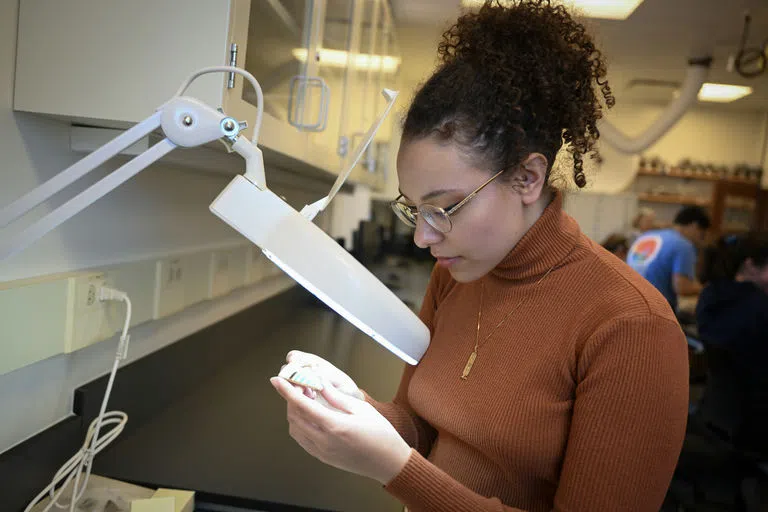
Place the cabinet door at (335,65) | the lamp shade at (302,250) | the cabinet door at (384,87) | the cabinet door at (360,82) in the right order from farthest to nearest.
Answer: the cabinet door at (384,87), the cabinet door at (360,82), the cabinet door at (335,65), the lamp shade at (302,250)

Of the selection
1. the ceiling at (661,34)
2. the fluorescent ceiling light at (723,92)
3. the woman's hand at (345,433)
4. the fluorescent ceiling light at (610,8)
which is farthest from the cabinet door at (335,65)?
the fluorescent ceiling light at (723,92)

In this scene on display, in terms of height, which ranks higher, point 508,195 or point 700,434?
point 508,195

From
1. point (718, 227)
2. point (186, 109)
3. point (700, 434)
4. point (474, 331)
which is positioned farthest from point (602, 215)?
point (186, 109)

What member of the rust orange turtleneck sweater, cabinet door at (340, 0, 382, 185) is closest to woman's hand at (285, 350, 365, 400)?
the rust orange turtleneck sweater

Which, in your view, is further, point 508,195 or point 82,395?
point 82,395

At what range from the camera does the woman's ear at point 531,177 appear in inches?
29.4

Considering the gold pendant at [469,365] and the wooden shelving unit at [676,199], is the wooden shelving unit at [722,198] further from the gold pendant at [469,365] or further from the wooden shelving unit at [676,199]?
the gold pendant at [469,365]

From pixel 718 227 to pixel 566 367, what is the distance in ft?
18.9

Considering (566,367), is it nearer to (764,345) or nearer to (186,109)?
(186,109)

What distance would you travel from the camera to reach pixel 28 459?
851 mm

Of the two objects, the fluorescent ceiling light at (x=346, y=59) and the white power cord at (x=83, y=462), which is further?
the fluorescent ceiling light at (x=346, y=59)

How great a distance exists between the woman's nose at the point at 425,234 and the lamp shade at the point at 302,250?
22cm

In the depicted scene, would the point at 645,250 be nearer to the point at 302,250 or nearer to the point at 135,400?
the point at 135,400

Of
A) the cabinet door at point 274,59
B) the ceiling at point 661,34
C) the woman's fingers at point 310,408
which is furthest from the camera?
the ceiling at point 661,34
